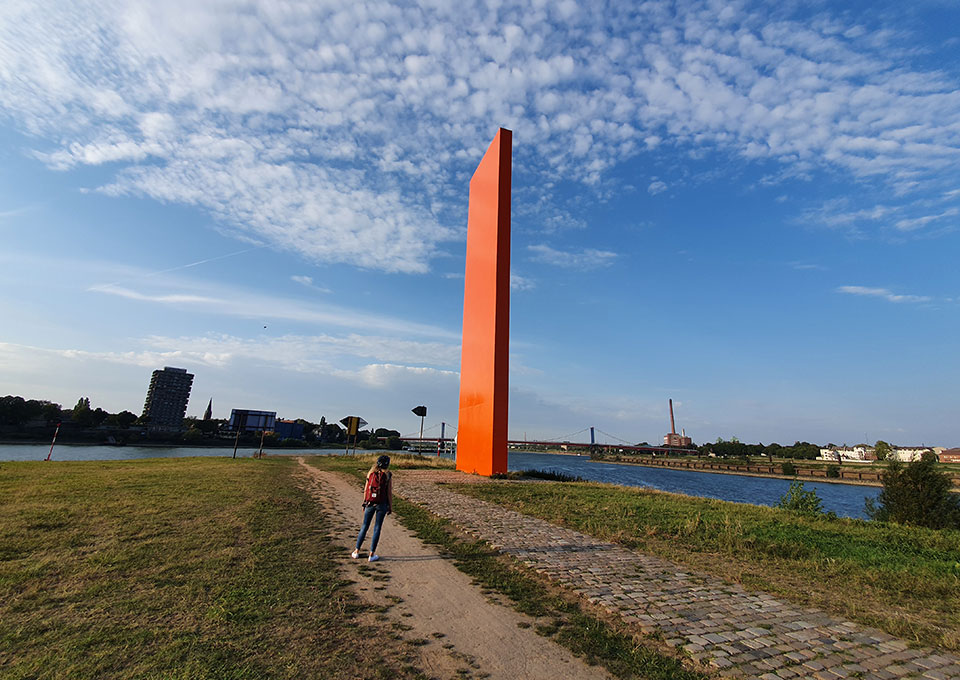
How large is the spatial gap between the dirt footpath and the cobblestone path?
1174 millimetres

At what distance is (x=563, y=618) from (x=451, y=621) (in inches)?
47.6

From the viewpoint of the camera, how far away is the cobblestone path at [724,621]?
12.5 ft

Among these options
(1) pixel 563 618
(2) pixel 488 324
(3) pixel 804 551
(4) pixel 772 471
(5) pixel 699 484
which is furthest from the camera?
(4) pixel 772 471

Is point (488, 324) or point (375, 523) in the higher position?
point (488, 324)

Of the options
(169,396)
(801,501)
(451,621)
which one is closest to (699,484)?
(801,501)

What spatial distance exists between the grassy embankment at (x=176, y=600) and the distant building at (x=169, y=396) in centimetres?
14023

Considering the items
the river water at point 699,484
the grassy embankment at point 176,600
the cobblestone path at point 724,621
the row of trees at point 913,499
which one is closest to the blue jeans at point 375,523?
the grassy embankment at point 176,600

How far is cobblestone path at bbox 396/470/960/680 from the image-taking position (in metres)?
3.82

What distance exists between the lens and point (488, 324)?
22375 mm

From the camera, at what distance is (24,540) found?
6691 millimetres

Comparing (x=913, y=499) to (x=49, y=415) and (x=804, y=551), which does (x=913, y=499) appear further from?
(x=49, y=415)

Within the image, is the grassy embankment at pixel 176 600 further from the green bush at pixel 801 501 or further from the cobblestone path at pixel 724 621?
the green bush at pixel 801 501

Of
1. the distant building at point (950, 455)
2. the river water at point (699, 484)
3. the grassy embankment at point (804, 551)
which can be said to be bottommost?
the river water at point (699, 484)

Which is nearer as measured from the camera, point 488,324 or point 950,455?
point 488,324
